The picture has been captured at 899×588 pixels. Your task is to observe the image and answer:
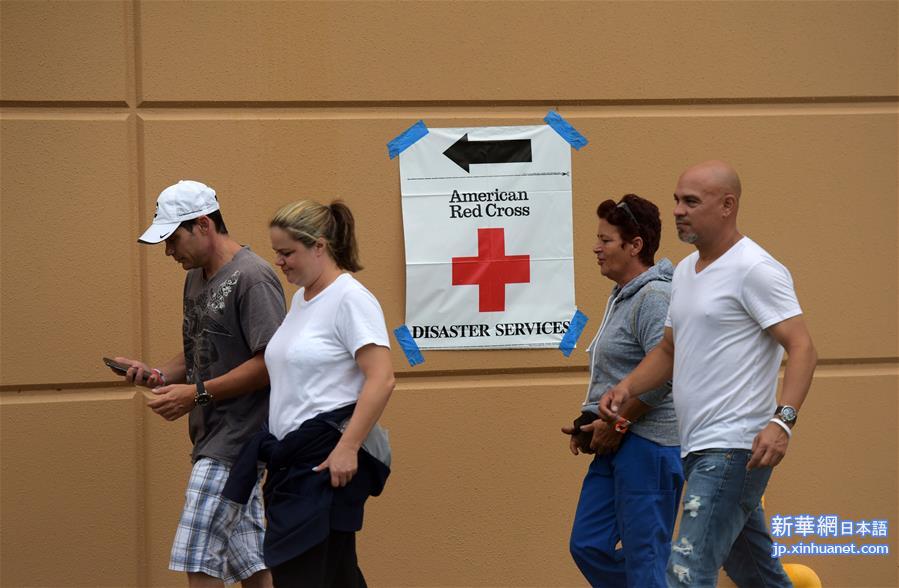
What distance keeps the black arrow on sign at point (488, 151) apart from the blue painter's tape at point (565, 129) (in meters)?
0.13

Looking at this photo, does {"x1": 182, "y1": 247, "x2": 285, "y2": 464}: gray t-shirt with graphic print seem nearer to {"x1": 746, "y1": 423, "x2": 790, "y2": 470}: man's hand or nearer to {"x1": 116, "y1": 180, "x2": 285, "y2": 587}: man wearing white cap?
{"x1": 116, "y1": 180, "x2": 285, "y2": 587}: man wearing white cap

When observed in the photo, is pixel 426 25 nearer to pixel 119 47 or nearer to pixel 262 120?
pixel 262 120

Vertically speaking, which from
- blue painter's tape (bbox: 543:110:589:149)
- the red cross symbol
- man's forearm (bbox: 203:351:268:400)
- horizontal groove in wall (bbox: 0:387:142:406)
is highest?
blue painter's tape (bbox: 543:110:589:149)

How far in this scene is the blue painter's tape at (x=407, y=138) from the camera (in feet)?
17.5

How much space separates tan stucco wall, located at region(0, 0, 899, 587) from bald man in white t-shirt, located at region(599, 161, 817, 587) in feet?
5.69

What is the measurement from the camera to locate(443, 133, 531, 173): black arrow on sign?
17.7 feet

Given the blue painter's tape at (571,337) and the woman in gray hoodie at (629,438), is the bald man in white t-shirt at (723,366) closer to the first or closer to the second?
the woman in gray hoodie at (629,438)

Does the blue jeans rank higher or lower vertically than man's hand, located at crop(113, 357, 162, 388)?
lower

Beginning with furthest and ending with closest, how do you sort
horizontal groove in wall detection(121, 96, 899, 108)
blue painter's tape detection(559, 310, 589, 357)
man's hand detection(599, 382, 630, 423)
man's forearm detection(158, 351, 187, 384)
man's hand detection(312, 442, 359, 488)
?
1. blue painter's tape detection(559, 310, 589, 357)
2. horizontal groove in wall detection(121, 96, 899, 108)
3. man's forearm detection(158, 351, 187, 384)
4. man's hand detection(599, 382, 630, 423)
5. man's hand detection(312, 442, 359, 488)

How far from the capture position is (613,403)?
3.95m

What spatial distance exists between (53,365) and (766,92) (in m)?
3.31

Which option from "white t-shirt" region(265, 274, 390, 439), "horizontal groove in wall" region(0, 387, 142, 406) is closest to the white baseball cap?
"white t-shirt" region(265, 274, 390, 439)

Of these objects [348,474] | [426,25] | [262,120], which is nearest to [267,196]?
[262,120]

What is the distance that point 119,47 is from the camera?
→ 5.15m
